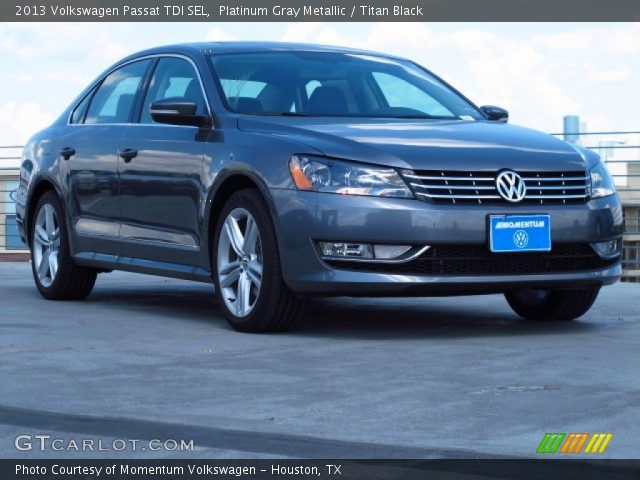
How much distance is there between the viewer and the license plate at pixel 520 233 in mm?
7371

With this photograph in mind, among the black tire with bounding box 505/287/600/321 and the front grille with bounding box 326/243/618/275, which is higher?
the front grille with bounding box 326/243/618/275

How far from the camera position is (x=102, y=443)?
4488 millimetres

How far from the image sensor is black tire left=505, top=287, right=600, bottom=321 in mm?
8430

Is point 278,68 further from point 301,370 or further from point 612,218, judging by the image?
point 301,370

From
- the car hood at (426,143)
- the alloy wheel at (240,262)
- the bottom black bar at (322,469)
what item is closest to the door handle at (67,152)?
the car hood at (426,143)

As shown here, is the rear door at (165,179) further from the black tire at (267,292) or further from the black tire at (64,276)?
the black tire at (64,276)

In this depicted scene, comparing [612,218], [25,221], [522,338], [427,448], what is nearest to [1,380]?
[427,448]

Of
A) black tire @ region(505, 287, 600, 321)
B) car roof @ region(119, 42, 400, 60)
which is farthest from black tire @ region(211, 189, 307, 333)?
black tire @ region(505, 287, 600, 321)

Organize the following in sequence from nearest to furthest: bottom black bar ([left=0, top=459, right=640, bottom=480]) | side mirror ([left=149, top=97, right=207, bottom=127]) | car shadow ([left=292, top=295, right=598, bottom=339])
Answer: bottom black bar ([left=0, top=459, right=640, bottom=480])
car shadow ([left=292, top=295, right=598, bottom=339])
side mirror ([left=149, top=97, right=207, bottom=127])

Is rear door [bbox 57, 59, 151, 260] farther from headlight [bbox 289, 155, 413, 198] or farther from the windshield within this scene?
headlight [bbox 289, 155, 413, 198]

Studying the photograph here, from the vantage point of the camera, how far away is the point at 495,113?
359 inches

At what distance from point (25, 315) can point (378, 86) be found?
8.14ft

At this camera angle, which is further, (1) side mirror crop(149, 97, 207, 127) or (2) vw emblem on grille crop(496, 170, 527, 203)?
(1) side mirror crop(149, 97, 207, 127)

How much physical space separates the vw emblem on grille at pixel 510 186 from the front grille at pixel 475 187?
21 millimetres
